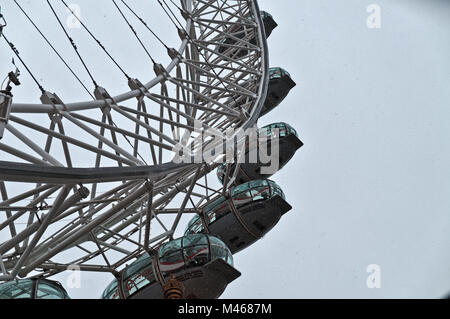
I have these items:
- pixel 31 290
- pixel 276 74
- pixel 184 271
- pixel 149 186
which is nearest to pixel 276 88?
pixel 276 74

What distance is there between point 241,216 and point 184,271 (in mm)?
5936

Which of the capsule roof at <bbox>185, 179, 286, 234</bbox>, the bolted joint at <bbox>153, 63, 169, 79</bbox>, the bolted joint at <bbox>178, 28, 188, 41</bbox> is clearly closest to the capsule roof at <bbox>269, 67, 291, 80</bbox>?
the bolted joint at <bbox>178, 28, 188, 41</bbox>

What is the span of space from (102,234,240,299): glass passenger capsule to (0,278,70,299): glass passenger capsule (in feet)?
9.73

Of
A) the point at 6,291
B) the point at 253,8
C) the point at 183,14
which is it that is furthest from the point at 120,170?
the point at 253,8

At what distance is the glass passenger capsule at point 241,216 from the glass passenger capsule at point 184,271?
4485mm

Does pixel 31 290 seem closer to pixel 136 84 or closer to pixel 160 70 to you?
pixel 136 84

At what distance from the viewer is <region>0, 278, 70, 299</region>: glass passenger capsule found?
13.9 m

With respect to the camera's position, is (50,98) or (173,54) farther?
(173,54)

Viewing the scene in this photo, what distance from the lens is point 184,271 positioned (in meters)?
16.6

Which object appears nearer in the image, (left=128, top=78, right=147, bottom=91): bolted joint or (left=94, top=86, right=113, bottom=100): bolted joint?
(left=94, top=86, right=113, bottom=100): bolted joint

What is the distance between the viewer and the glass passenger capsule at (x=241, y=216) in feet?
73.0

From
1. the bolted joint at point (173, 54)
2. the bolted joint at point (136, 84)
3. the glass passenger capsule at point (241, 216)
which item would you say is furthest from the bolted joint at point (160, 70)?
the glass passenger capsule at point (241, 216)

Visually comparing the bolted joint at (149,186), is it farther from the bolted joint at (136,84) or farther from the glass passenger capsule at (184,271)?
the bolted joint at (136,84)

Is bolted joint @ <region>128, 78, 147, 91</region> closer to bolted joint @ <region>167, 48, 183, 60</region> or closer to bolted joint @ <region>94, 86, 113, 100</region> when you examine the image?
bolted joint @ <region>94, 86, 113, 100</region>
